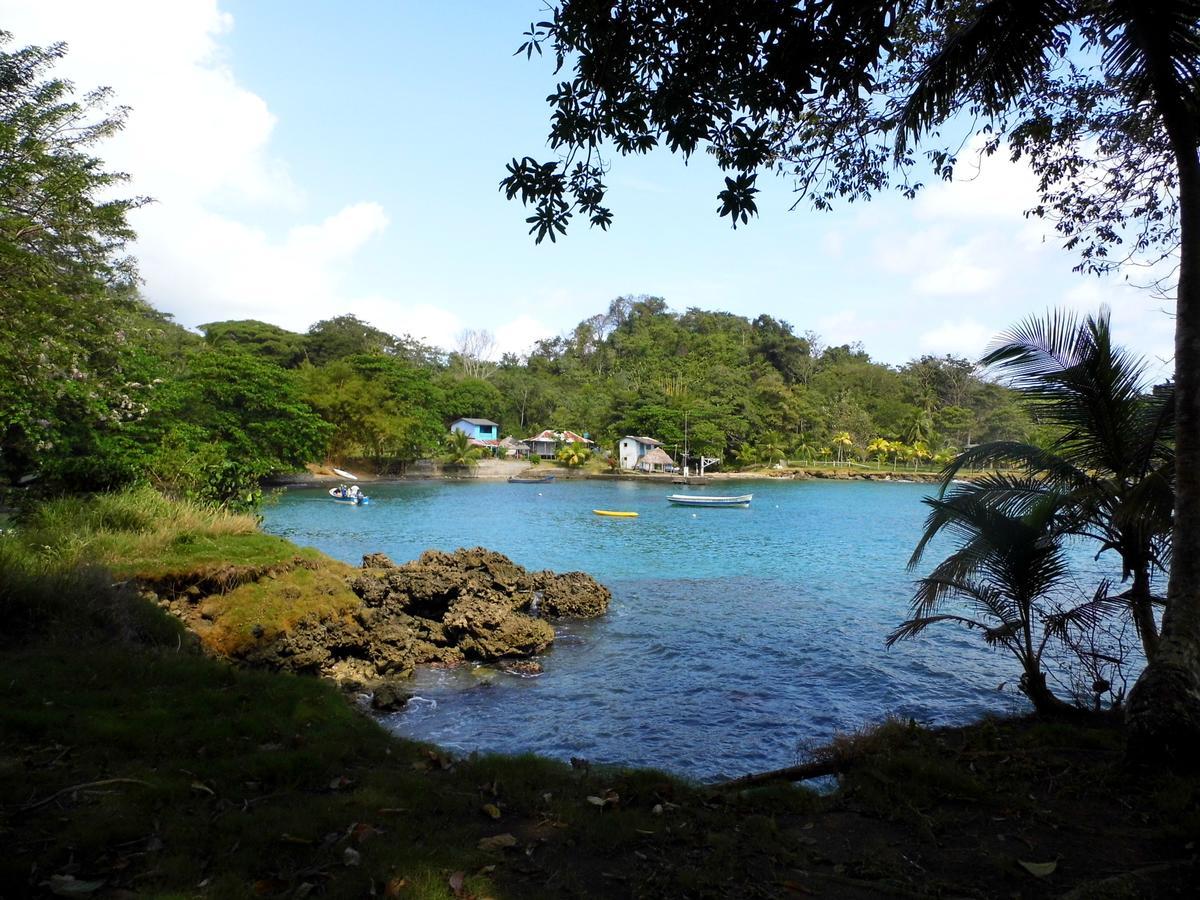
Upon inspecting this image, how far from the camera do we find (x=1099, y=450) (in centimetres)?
671

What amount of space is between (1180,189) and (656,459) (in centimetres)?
6265

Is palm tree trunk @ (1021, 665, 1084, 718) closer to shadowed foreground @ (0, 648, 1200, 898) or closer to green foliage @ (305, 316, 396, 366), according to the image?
shadowed foreground @ (0, 648, 1200, 898)

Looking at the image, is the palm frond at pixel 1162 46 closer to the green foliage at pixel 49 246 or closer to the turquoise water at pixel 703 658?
the turquoise water at pixel 703 658

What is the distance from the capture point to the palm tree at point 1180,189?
4.46 meters

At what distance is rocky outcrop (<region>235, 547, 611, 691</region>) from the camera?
35.0 ft

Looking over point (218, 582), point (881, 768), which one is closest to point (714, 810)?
point (881, 768)

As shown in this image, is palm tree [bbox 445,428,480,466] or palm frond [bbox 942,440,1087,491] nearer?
palm frond [bbox 942,440,1087,491]

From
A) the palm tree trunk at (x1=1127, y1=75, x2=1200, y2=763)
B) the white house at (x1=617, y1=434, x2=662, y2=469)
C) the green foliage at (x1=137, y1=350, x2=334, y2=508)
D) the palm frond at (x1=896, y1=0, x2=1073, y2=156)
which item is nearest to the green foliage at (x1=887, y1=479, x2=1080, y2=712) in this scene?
the palm tree trunk at (x1=1127, y1=75, x2=1200, y2=763)

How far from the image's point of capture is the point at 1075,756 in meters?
5.04

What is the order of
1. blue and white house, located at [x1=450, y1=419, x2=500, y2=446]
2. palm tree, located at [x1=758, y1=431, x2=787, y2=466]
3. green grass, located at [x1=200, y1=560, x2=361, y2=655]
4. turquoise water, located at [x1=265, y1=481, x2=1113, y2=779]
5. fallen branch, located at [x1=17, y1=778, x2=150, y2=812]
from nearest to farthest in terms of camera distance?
fallen branch, located at [x1=17, y1=778, x2=150, y2=812]
turquoise water, located at [x1=265, y1=481, x2=1113, y2=779]
green grass, located at [x1=200, y1=560, x2=361, y2=655]
blue and white house, located at [x1=450, y1=419, x2=500, y2=446]
palm tree, located at [x1=758, y1=431, x2=787, y2=466]

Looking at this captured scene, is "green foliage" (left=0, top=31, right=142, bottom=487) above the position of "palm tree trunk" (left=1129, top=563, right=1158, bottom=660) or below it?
above

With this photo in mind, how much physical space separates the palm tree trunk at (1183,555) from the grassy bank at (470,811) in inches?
11.3

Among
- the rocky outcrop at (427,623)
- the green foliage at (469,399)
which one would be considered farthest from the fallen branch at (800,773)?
the green foliage at (469,399)

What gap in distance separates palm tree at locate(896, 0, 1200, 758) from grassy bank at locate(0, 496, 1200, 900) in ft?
1.53
